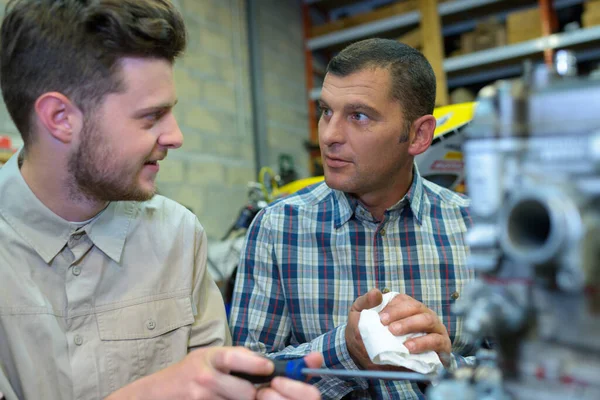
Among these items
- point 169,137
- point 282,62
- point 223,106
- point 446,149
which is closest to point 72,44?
point 169,137

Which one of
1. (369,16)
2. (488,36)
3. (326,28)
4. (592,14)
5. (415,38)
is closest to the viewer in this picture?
(592,14)

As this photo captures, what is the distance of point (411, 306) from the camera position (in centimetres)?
81

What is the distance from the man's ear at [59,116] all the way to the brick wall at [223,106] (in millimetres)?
1498

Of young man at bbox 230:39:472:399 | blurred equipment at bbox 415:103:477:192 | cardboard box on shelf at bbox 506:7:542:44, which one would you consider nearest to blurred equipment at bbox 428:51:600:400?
young man at bbox 230:39:472:399

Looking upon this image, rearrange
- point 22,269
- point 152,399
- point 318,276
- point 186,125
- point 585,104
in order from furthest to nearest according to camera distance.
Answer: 1. point 186,125
2. point 318,276
3. point 22,269
4. point 152,399
5. point 585,104

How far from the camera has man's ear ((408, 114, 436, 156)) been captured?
4.17 feet

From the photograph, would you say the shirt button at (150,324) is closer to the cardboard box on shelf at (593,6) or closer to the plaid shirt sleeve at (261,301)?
the plaid shirt sleeve at (261,301)

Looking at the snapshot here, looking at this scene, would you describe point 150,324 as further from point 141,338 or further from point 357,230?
point 357,230

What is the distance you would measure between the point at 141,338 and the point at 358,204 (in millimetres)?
548

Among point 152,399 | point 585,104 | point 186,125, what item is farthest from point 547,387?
point 186,125

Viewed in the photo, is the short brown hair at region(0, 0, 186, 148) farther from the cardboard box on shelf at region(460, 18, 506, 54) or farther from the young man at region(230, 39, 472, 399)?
the cardboard box on shelf at region(460, 18, 506, 54)

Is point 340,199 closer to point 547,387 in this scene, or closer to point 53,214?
point 53,214

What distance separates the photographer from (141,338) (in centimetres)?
100

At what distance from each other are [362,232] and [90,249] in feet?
1.88
